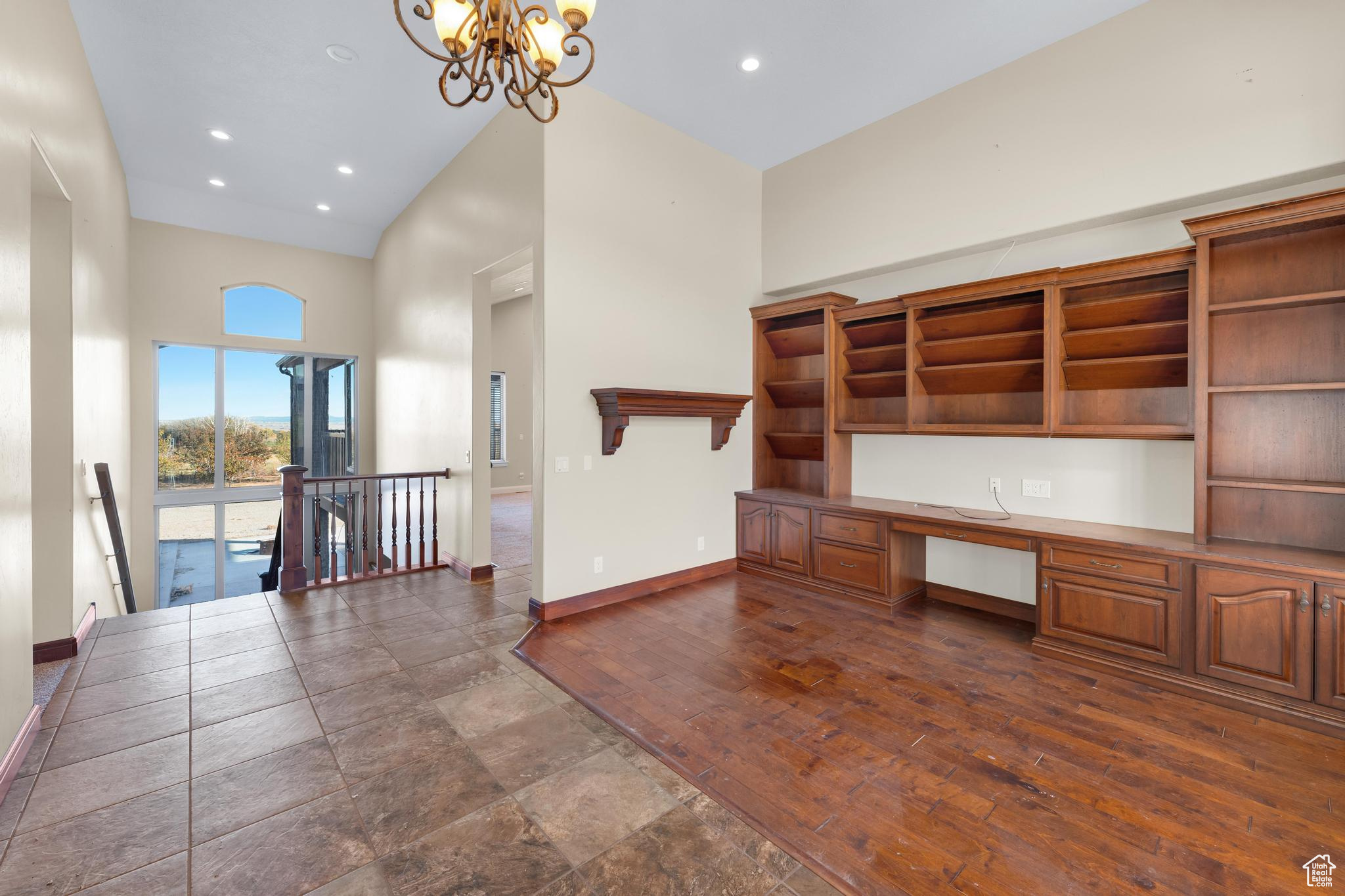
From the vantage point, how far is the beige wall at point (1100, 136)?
2.80 meters

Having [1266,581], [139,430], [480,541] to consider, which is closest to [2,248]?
[480,541]

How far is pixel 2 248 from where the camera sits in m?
2.16

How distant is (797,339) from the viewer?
198 inches

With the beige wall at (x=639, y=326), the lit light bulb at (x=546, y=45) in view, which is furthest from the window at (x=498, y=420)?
the lit light bulb at (x=546, y=45)

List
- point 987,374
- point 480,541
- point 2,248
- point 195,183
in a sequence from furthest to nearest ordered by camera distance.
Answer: point 195,183 → point 480,541 → point 987,374 → point 2,248

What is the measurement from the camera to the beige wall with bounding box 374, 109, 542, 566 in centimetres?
420

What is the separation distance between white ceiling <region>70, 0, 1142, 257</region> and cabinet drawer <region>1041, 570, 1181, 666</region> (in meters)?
3.23

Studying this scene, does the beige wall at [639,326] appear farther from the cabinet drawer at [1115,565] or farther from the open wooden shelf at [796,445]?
the cabinet drawer at [1115,565]

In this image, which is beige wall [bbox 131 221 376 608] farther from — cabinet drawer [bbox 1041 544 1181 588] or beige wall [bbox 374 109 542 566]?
cabinet drawer [bbox 1041 544 1181 588]

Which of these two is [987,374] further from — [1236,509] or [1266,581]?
[1266,581]

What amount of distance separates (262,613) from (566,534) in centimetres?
222

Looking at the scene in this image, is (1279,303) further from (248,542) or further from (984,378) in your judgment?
(248,542)

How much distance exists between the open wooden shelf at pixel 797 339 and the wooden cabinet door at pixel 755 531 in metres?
1.42


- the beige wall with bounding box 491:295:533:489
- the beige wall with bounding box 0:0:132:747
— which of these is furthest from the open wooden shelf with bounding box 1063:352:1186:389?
the beige wall with bounding box 491:295:533:489
